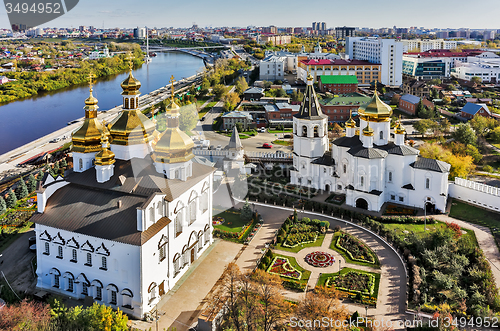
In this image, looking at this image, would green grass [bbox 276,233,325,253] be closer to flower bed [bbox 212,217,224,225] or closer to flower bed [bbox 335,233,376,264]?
flower bed [bbox 335,233,376,264]

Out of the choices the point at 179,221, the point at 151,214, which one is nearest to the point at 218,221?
the point at 179,221

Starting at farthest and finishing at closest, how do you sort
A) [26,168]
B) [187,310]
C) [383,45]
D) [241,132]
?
[383,45]
[241,132]
[26,168]
[187,310]

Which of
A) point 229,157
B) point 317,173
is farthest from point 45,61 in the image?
point 317,173

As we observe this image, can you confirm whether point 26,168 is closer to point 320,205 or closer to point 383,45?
point 320,205

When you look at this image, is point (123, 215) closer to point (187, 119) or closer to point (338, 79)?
point (187, 119)

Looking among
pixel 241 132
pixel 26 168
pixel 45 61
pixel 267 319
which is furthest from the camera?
pixel 45 61

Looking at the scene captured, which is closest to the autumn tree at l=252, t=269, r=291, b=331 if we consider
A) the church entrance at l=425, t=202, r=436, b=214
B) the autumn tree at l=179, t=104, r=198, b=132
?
the church entrance at l=425, t=202, r=436, b=214
